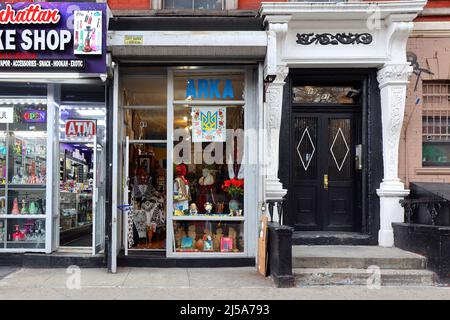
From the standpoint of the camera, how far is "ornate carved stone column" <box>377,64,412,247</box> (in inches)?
352

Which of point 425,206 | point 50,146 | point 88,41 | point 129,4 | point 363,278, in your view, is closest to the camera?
point 363,278

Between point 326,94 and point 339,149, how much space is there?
3.79 feet

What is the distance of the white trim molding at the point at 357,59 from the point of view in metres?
8.91

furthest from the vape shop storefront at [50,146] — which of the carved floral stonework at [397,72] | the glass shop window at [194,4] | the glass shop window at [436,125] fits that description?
the glass shop window at [436,125]

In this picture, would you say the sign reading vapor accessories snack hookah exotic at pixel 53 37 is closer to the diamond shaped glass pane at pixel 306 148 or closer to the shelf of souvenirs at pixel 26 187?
the shelf of souvenirs at pixel 26 187

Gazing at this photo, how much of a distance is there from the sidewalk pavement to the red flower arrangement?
4.85 feet

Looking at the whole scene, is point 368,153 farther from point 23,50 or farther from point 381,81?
point 23,50

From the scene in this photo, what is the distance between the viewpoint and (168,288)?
7.19 m

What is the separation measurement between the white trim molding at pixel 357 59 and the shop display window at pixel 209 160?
627 millimetres

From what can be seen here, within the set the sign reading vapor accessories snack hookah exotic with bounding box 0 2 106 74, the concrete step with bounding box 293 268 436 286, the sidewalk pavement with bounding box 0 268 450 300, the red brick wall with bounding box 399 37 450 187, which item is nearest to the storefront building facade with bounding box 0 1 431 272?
the red brick wall with bounding box 399 37 450 187

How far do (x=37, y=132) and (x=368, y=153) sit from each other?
6.32m

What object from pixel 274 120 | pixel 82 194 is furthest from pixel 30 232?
pixel 274 120

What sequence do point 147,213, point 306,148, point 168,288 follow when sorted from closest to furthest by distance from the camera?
point 168,288
point 147,213
point 306,148

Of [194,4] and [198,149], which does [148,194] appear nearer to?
[198,149]
